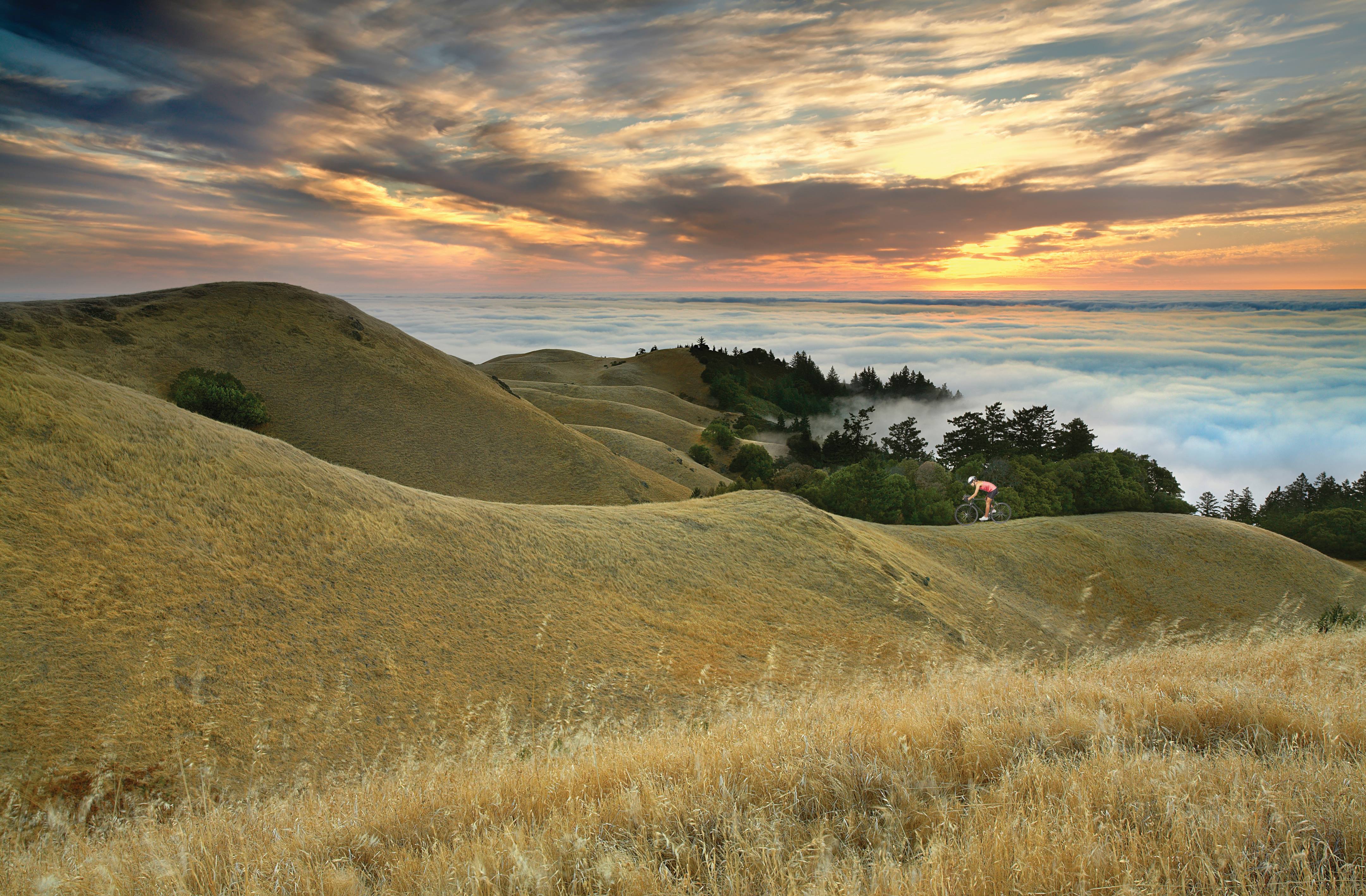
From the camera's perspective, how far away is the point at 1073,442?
60.7 metres

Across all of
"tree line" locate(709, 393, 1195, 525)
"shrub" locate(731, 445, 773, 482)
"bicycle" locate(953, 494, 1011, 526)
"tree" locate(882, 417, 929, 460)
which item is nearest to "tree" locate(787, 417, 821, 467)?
"tree" locate(882, 417, 929, 460)

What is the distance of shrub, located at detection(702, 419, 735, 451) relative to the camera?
289ft

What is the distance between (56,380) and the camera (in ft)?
48.3

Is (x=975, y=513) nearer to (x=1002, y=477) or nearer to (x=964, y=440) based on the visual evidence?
(x=1002, y=477)

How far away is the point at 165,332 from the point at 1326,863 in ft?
179

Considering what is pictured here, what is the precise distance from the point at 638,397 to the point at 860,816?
4567 inches

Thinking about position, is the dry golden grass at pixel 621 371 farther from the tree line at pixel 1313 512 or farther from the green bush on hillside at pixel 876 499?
the green bush on hillside at pixel 876 499

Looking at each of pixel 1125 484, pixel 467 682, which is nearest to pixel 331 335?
pixel 467 682

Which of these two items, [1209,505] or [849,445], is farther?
[1209,505]

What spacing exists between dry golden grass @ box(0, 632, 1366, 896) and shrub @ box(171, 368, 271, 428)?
36.1 metres

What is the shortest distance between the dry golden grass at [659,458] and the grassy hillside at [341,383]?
1089cm

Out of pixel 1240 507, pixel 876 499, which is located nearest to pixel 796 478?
pixel 876 499

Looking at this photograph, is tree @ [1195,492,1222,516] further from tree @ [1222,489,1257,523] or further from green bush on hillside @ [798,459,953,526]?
green bush on hillside @ [798,459,953,526]

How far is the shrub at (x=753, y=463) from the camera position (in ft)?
235
